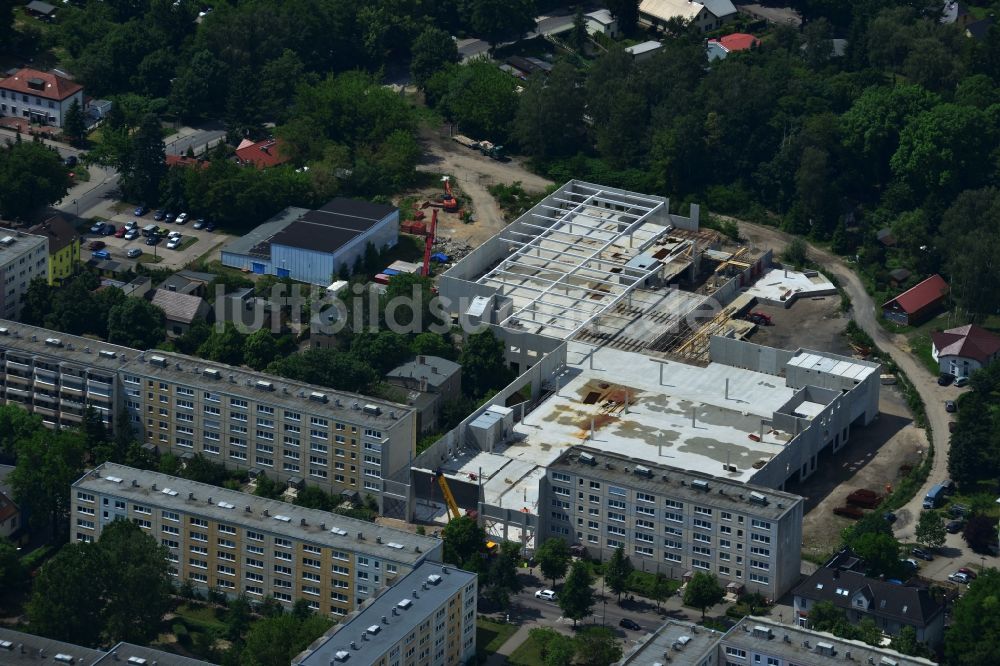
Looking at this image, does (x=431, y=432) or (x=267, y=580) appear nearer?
(x=267, y=580)

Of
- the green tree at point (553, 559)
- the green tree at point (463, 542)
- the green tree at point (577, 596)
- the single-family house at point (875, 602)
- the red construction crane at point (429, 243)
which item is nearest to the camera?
the single-family house at point (875, 602)

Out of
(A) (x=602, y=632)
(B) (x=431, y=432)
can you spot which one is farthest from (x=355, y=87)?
(A) (x=602, y=632)

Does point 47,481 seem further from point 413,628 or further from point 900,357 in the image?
point 900,357

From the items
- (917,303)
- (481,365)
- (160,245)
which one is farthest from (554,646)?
(160,245)

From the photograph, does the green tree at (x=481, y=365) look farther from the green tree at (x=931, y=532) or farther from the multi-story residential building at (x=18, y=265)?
the green tree at (x=931, y=532)

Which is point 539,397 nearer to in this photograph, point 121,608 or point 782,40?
point 121,608

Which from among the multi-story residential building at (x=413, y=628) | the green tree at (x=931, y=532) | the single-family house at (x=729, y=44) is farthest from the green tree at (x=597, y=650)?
the single-family house at (x=729, y=44)
